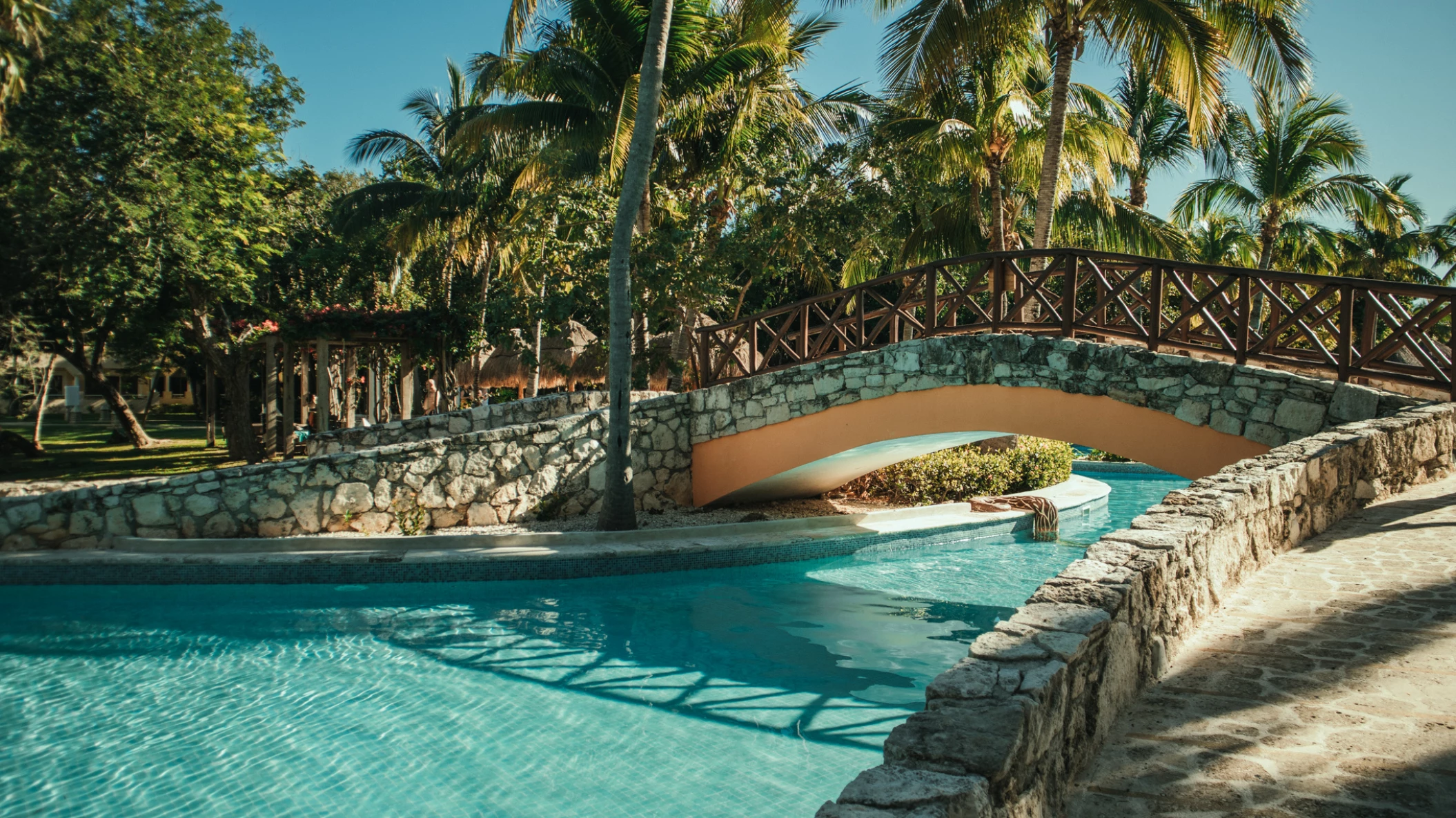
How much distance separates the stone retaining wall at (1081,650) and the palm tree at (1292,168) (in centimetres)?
1727

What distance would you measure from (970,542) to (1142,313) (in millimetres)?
6751

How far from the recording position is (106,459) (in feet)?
61.1

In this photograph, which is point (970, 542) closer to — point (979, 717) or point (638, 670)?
point (638, 670)

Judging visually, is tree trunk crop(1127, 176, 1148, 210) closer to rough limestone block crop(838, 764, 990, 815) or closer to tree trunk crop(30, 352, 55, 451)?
rough limestone block crop(838, 764, 990, 815)

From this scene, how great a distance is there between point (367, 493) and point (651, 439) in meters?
3.89

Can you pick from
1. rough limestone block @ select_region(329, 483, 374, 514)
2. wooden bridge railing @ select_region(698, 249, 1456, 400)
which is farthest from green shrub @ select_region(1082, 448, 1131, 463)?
rough limestone block @ select_region(329, 483, 374, 514)

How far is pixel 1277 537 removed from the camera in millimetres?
5742

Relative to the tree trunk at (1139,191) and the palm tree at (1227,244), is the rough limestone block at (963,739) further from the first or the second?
the palm tree at (1227,244)

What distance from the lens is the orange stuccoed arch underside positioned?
8844 mm

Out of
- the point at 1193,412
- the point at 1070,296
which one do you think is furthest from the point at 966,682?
the point at 1070,296

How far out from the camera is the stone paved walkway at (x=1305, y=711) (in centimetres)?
292

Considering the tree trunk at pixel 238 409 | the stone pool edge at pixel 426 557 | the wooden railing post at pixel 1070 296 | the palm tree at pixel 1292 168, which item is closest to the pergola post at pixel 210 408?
the tree trunk at pixel 238 409

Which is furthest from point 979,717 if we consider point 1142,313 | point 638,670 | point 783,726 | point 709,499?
point 1142,313

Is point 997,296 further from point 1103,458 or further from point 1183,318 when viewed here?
point 1103,458
